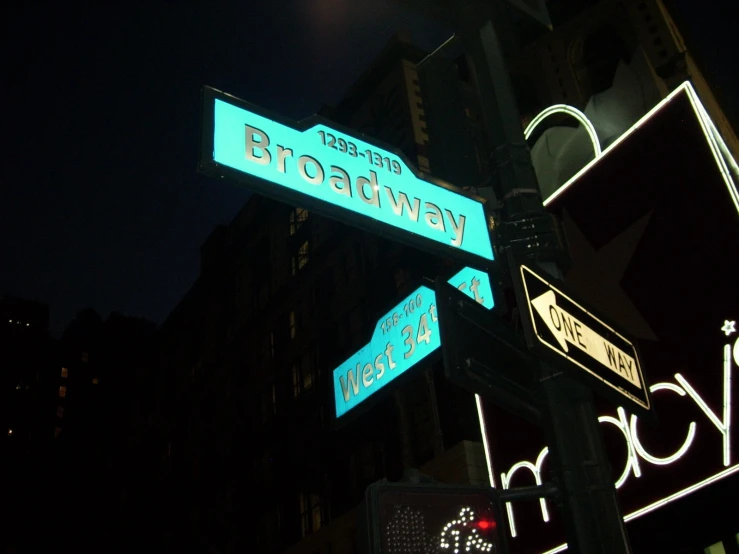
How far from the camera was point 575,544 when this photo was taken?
347 cm

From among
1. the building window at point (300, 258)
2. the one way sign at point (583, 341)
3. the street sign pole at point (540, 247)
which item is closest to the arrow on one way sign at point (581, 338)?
the one way sign at point (583, 341)

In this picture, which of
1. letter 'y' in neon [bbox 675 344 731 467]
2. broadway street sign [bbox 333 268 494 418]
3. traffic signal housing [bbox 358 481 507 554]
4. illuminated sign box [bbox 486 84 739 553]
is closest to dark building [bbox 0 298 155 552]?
illuminated sign box [bbox 486 84 739 553]

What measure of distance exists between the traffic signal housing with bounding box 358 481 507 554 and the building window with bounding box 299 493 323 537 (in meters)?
23.3

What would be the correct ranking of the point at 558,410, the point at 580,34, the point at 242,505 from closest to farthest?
the point at 558,410 → the point at 580,34 → the point at 242,505

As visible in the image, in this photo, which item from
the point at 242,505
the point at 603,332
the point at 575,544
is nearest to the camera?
the point at 575,544

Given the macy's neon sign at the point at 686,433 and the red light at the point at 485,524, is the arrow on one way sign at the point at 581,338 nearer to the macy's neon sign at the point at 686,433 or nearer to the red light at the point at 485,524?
the red light at the point at 485,524

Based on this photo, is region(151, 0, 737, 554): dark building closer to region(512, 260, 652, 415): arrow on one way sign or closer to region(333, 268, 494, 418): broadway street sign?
region(333, 268, 494, 418): broadway street sign

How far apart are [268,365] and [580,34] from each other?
20.7m

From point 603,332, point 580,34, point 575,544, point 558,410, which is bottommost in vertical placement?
point 575,544

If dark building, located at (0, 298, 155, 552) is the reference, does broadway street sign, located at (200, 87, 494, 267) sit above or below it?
below

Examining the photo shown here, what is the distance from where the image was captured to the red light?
3551 millimetres

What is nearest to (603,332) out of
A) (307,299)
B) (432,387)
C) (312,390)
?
(432,387)

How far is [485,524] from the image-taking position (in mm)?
3559

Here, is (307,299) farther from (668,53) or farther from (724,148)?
(724,148)
